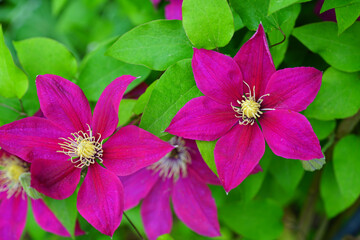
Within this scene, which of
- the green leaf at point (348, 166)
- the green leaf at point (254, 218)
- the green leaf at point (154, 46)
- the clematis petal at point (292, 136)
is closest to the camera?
the clematis petal at point (292, 136)

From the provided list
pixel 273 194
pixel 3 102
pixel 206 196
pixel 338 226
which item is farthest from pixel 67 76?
pixel 338 226

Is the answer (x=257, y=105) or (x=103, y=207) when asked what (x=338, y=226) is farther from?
(x=103, y=207)

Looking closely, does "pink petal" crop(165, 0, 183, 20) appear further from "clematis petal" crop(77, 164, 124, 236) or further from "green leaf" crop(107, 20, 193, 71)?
"clematis petal" crop(77, 164, 124, 236)

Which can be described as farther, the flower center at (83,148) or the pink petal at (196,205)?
the pink petal at (196,205)

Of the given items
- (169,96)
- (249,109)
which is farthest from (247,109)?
(169,96)

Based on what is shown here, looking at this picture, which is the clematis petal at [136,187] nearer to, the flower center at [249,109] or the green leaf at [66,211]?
the green leaf at [66,211]

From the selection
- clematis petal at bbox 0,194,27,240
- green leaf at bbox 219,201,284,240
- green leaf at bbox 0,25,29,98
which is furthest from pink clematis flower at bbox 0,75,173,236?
green leaf at bbox 219,201,284,240

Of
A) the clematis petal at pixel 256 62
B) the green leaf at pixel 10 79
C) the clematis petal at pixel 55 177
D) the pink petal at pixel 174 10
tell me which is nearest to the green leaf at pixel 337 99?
the clematis petal at pixel 256 62
